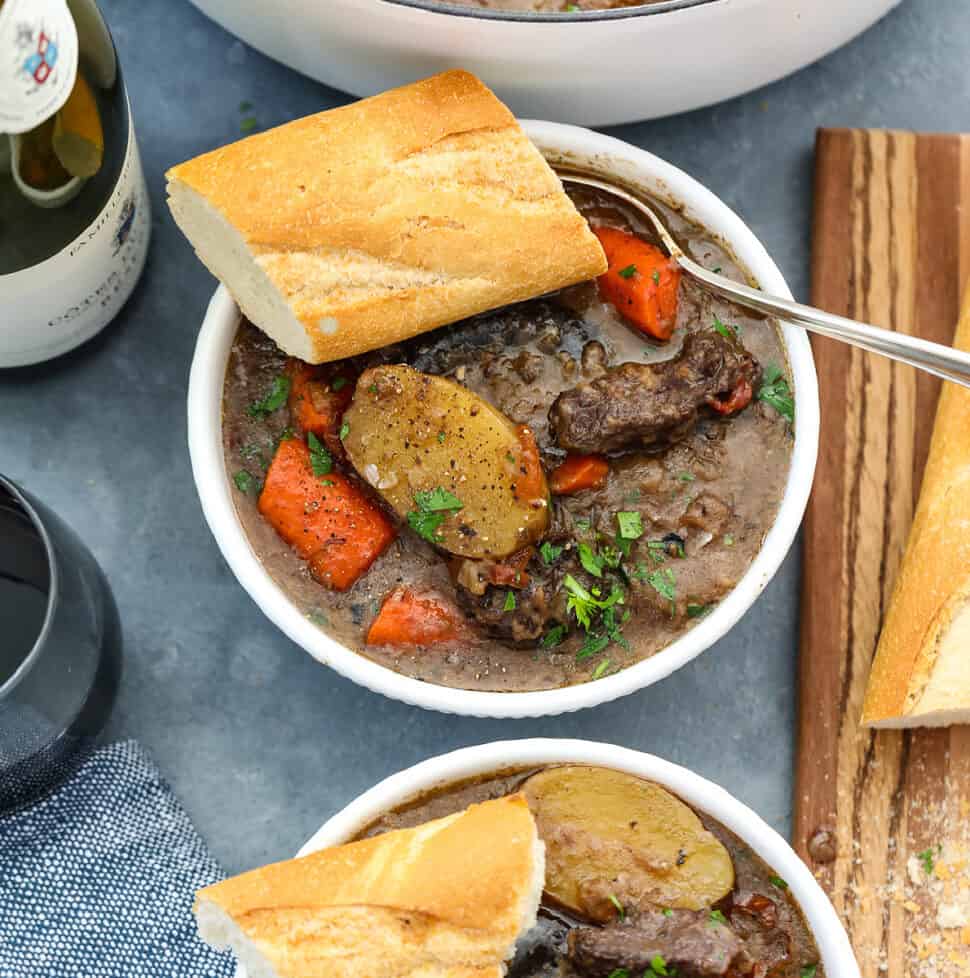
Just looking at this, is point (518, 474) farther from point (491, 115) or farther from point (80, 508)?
point (80, 508)

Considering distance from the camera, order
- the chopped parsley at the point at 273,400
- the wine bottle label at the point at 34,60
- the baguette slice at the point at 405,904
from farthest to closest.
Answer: the chopped parsley at the point at 273,400 → the baguette slice at the point at 405,904 → the wine bottle label at the point at 34,60

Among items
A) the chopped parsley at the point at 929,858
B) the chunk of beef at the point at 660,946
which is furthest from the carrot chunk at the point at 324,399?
the chopped parsley at the point at 929,858

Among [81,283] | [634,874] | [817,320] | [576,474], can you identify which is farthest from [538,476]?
[81,283]

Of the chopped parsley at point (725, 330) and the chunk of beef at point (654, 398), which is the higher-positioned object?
the chopped parsley at point (725, 330)

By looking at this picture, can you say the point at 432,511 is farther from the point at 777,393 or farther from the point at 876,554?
the point at 876,554

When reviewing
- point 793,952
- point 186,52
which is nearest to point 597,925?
point 793,952

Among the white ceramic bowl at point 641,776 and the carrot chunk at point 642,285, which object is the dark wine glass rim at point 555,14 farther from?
the white ceramic bowl at point 641,776

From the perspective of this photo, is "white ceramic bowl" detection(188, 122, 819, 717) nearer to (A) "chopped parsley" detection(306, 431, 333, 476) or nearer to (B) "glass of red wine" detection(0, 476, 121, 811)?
(A) "chopped parsley" detection(306, 431, 333, 476)
